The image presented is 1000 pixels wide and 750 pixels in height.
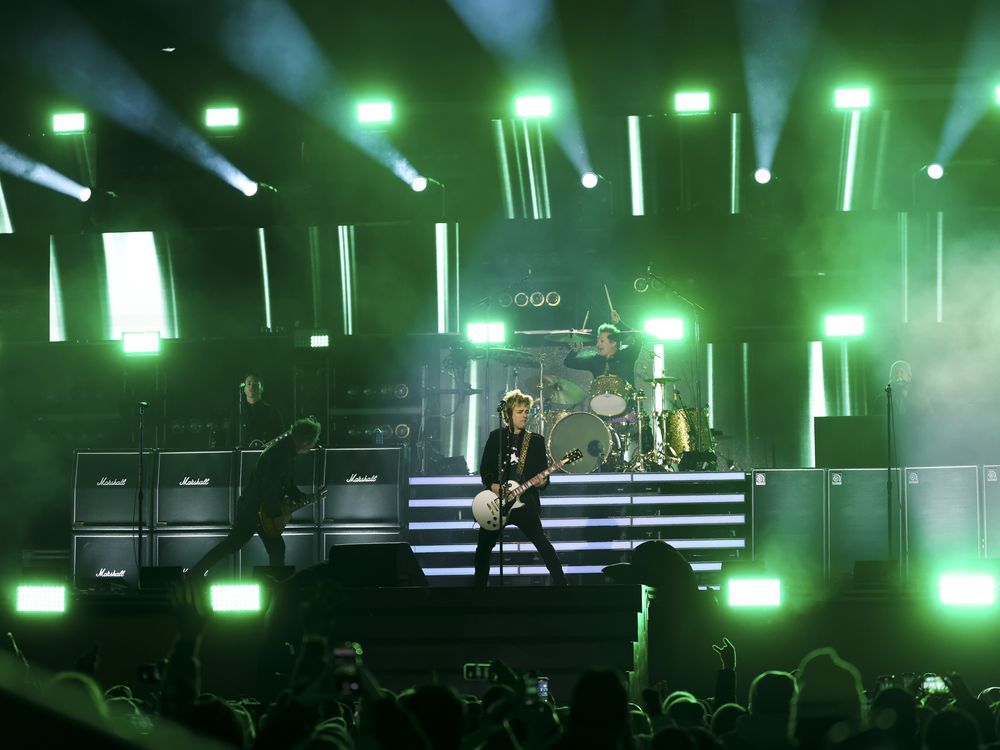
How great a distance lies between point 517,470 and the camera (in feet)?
32.8

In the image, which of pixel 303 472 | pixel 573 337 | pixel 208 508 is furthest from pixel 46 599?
pixel 573 337

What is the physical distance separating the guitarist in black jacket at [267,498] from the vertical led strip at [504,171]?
221 inches

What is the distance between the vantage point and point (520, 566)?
11.5 meters

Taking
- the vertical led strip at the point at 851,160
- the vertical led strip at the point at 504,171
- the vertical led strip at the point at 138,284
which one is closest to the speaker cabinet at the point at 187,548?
the vertical led strip at the point at 138,284

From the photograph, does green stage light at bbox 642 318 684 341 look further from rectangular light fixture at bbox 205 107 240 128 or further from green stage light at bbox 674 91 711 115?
rectangular light fixture at bbox 205 107 240 128

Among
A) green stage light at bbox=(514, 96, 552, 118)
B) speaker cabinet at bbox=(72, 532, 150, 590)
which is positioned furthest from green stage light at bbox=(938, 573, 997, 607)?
green stage light at bbox=(514, 96, 552, 118)

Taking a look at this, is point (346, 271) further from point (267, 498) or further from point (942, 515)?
point (942, 515)

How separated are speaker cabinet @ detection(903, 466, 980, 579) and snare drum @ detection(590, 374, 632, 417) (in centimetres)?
299

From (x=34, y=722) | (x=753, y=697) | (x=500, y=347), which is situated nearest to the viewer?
(x=34, y=722)

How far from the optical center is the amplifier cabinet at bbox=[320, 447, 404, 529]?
12.1 metres

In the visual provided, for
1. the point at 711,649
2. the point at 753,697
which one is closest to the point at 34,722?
the point at 753,697

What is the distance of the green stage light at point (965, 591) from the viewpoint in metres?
8.87

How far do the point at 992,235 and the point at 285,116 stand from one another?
8335 mm

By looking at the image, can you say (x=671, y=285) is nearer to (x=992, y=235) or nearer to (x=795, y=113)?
(x=795, y=113)
